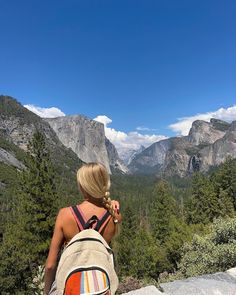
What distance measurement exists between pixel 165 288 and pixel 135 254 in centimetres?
3104

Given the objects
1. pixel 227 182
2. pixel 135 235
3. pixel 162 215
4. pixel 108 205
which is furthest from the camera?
pixel 227 182

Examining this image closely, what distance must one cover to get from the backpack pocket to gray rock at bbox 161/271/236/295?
175 inches

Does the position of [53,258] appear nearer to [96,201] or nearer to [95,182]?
[96,201]

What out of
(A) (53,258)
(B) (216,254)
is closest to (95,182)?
(A) (53,258)

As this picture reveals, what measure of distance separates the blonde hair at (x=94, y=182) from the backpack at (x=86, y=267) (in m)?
0.34

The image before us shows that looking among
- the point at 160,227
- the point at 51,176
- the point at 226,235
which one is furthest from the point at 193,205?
the point at 226,235

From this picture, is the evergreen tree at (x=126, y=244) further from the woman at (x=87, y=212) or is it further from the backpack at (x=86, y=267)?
the backpack at (x=86, y=267)

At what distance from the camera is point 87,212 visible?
151 inches

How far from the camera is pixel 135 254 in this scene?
124 ft

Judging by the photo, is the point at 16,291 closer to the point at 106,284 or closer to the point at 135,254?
the point at 135,254

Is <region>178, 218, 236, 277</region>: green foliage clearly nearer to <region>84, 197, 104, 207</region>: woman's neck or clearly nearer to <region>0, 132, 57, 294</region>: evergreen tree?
<region>84, 197, 104, 207</region>: woman's neck

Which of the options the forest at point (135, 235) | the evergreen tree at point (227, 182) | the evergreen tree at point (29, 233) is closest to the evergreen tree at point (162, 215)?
the forest at point (135, 235)

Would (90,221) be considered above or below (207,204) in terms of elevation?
above

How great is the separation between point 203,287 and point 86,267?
16.1 feet
